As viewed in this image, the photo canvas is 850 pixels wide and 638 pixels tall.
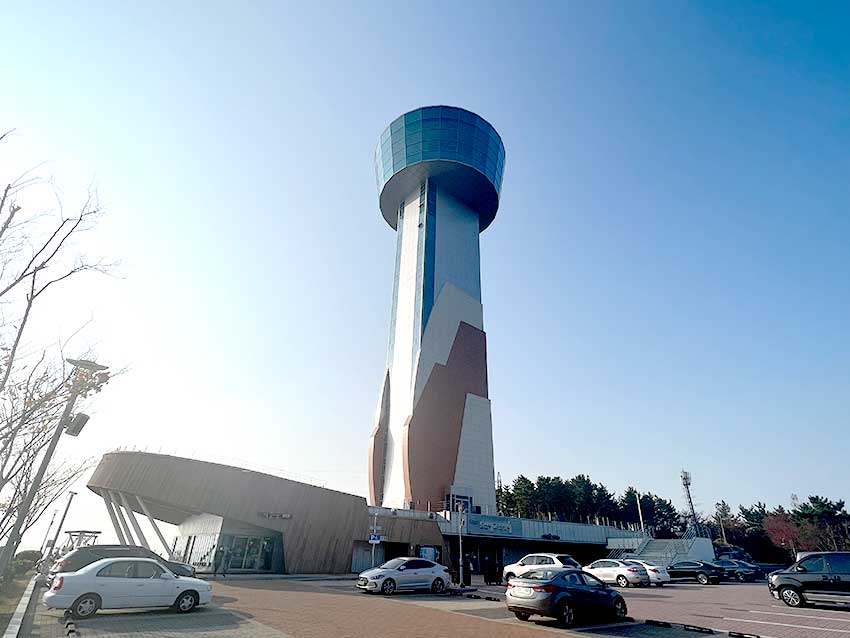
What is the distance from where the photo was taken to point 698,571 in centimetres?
3122

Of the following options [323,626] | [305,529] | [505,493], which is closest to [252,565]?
[305,529]

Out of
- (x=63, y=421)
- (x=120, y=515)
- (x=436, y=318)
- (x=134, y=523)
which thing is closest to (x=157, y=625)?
(x=63, y=421)

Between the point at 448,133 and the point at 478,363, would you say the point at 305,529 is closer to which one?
the point at 478,363

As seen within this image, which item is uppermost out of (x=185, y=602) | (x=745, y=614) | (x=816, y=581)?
(x=816, y=581)

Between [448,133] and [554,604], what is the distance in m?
56.3

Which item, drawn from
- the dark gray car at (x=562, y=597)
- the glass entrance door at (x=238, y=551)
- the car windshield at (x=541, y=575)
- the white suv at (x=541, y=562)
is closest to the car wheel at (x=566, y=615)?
the dark gray car at (x=562, y=597)

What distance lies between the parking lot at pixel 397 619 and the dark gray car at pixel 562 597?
379 mm

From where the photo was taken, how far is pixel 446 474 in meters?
48.3

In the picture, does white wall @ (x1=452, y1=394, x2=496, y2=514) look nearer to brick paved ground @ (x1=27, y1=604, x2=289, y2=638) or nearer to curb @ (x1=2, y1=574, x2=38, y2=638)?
curb @ (x1=2, y1=574, x2=38, y2=638)

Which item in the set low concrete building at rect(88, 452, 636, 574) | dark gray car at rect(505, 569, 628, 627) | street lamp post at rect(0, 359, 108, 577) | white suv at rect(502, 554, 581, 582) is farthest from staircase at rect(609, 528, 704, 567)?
street lamp post at rect(0, 359, 108, 577)

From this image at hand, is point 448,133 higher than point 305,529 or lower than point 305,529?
higher

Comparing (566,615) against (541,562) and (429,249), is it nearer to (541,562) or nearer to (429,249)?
(541,562)

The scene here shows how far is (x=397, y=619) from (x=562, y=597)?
434 cm

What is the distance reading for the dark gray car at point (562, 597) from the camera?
42.4 ft
